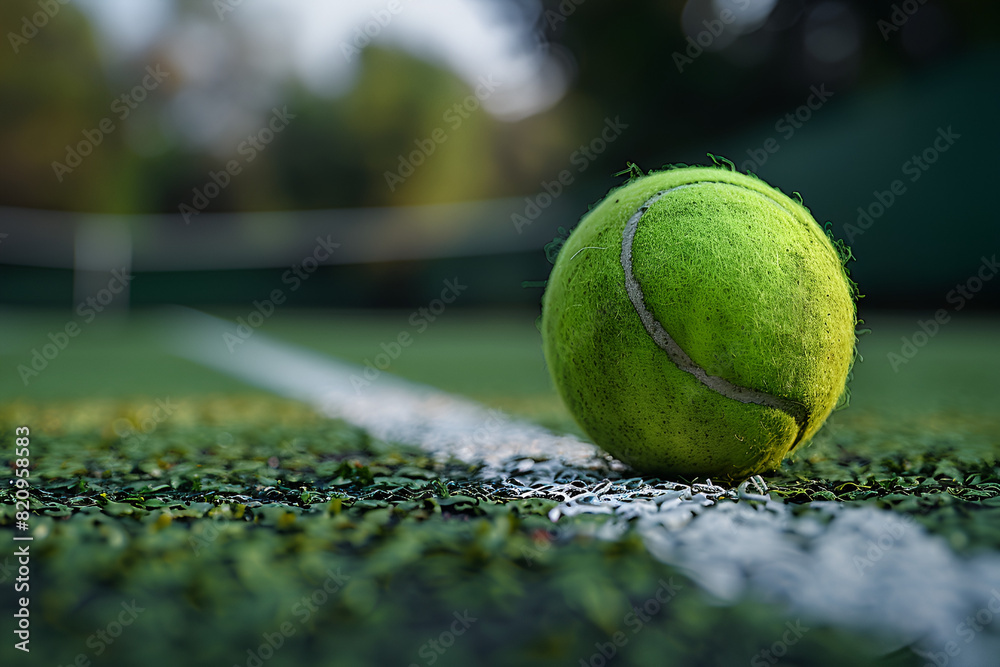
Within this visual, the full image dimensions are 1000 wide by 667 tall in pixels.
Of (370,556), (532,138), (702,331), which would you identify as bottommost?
(532,138)

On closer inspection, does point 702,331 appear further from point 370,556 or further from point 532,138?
point 532,138

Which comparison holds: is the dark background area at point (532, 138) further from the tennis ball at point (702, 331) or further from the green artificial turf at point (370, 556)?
the green artificial turf at point (370, 556)

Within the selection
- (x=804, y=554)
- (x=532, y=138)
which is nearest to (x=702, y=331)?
(x=804, y=554)

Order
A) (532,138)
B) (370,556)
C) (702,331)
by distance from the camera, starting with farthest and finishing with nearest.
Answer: (532,138)
(702,331)
(370,556)

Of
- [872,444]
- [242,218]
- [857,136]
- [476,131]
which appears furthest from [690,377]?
[476,131]

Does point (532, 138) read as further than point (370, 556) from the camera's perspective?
Yes

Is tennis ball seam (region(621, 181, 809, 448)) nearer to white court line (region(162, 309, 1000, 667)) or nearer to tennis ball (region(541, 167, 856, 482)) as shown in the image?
tennis ball (region(541, 167, 856, 482))

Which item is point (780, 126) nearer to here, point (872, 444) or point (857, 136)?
point (857, 136)

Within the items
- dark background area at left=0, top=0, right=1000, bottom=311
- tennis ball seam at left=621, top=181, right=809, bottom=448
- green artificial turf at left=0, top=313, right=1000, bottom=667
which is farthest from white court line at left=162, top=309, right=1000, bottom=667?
dark background area at left=0, top=0, right=1000, bottom=311
